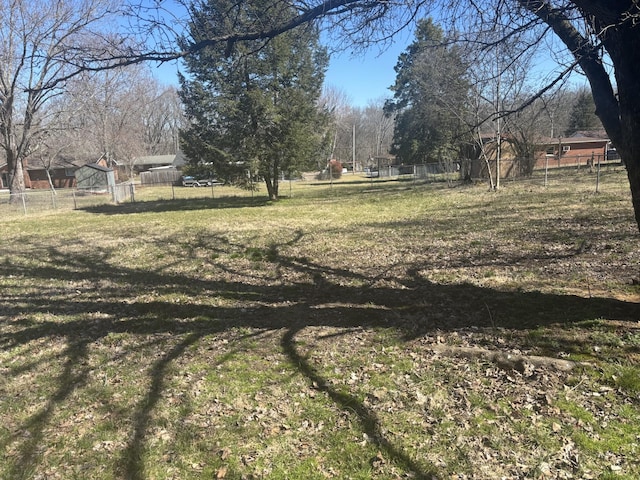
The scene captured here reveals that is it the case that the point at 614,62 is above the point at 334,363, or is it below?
above

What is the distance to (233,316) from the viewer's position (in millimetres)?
5887

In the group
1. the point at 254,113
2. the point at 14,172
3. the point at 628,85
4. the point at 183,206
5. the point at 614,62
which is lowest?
the point at 183,206

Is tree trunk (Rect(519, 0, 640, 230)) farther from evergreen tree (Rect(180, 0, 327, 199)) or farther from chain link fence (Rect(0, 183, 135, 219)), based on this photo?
chain link fence (Rect(0, 183, 135, 219))

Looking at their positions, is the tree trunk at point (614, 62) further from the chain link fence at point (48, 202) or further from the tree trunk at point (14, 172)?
the tree trunk at point (14, 172)

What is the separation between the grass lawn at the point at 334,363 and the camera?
9.75 feet

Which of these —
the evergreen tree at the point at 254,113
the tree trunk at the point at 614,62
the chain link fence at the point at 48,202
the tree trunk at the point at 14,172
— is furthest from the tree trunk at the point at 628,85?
the tree trunk at the point at 14,172

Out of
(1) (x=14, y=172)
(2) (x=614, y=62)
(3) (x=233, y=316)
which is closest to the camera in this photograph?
(2) (x=614, y=62)

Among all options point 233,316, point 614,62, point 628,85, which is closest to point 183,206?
point 233,316

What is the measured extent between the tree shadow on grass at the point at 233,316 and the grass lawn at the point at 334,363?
1.2 inches

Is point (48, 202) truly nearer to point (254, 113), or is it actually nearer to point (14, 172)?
point (14, 172)

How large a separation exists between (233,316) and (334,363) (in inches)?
81.3

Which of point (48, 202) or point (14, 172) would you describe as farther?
point (14, 172)

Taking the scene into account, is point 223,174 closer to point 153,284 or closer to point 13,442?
point 153,284

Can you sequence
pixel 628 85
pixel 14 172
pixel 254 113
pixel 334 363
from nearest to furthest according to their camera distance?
pixel 628 85, pixel 334 363, pixel 254 113, pixel 14 172
